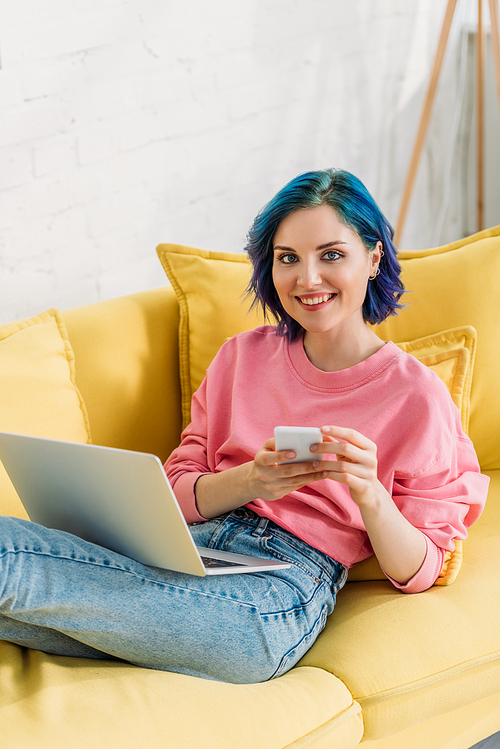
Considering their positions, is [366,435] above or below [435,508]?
above

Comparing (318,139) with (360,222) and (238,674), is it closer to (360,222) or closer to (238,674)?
(360,222)

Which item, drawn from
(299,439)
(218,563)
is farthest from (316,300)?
(218,563)

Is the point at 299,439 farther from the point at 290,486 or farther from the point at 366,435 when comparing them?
the point at 366,435

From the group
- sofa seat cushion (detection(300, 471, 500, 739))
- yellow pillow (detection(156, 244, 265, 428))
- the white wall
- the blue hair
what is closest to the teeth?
the blue hair

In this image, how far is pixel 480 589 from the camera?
3.67ft

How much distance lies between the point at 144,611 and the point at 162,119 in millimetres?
1491

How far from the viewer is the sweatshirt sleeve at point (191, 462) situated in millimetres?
1182

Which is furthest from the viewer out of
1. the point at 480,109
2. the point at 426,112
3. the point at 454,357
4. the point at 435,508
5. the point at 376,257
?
the point at 480,109

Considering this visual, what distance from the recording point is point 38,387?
49.8 inches

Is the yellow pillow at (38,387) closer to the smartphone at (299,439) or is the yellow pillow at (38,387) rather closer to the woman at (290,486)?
the woman at (290,486)

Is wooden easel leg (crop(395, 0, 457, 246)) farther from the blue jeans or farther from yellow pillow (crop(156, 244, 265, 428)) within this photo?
the blue jeans

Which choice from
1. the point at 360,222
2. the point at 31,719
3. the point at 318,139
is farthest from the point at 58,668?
the point at 318,139

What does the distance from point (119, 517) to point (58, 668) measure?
239 mm

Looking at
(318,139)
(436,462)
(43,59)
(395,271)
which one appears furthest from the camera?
(318,139)
